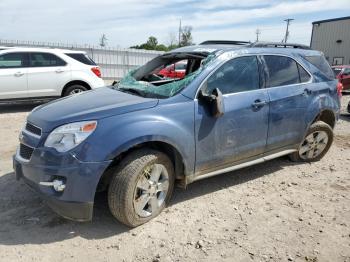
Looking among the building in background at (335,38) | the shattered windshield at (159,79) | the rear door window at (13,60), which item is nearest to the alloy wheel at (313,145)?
the shattered windshield at (159,79)

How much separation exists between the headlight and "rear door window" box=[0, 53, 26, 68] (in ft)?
21.8

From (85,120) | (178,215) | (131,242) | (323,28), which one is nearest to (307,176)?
(178,215)

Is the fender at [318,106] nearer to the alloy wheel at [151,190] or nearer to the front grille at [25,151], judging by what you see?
the alloy wheel at [151,190]

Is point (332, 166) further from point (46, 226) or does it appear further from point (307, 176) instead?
point (46, 226)

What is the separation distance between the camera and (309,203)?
4176 mm

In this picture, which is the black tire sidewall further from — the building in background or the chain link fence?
the building in background

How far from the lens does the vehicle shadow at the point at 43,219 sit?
3408 mm

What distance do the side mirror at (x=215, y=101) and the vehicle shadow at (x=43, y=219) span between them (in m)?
1.11

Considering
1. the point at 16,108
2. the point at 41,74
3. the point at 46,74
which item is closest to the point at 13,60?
the point at 41,74

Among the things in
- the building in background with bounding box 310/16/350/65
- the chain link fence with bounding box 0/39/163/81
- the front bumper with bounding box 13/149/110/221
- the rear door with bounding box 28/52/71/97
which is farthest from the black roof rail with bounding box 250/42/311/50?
the building in background with bounding box 310/16/350/65

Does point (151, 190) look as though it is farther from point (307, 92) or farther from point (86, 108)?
point (307, 92)

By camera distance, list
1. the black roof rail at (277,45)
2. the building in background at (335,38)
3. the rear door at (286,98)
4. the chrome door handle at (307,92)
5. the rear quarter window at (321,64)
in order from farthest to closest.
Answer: the building in background at (335,38)
the rear quarter window at (321,64)
the chrome door handle at (307,92)
the black roof rail at (277,45)
the rear door at (286,98)

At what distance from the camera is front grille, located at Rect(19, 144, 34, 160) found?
3.39 meters

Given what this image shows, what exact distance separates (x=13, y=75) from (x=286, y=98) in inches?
275
